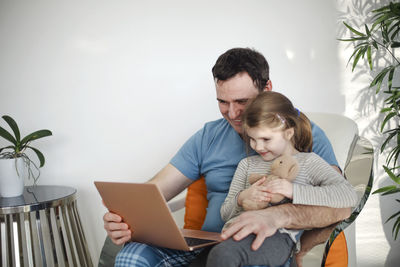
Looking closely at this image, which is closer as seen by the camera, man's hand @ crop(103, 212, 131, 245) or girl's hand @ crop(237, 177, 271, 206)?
girl's hand @ crop(237, 177, 271, 206)

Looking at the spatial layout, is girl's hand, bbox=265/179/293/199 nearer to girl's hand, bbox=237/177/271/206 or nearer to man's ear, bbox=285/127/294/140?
girl's hand, bbox=237/177/271/206

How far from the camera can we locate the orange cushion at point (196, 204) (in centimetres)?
183

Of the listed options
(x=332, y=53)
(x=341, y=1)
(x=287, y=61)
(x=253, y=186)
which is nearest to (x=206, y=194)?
(x=253, y=186)

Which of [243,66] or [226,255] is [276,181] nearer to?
[226,255]

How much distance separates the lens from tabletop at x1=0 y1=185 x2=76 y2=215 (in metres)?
1.96

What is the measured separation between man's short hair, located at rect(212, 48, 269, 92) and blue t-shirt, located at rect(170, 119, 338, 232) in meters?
0.24

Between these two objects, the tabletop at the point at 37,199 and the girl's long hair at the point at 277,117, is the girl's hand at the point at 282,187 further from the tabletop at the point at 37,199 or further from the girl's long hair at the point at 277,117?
the tabletop at the point at 37,199

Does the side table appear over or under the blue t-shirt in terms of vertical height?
under

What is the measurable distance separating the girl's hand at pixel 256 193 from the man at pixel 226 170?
0.16 ft

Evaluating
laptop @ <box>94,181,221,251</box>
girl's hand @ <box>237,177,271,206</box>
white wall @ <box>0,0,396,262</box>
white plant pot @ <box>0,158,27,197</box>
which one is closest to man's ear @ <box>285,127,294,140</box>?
girl's hand @ <box>237,177,271,206</box>

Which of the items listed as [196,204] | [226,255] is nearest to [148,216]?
[226,255]

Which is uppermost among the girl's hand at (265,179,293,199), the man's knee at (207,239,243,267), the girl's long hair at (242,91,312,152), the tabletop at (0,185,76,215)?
the girl's long hair at (242,91,312,152)

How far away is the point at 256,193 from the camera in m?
1.28

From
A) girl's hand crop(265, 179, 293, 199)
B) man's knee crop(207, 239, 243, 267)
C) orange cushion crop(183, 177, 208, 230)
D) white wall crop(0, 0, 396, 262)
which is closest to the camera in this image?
man's knee crop(207, 239, 243, 267)
